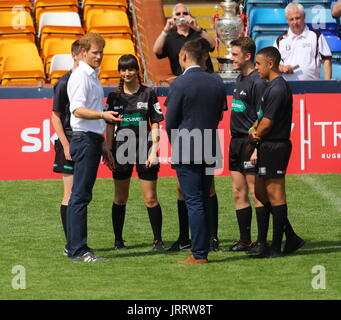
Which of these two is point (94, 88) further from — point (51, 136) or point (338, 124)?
point (338, 124)

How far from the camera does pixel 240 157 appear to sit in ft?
30.8

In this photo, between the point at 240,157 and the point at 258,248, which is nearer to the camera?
the point at 258,248

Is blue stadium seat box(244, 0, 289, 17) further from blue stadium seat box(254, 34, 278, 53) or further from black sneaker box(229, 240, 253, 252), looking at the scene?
black sneaker box(229, 240, 253, 252)

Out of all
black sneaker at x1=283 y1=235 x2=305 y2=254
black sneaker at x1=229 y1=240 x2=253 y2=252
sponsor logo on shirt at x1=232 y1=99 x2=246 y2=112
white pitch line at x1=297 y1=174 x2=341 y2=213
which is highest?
sponsor logo on shirt at x1=232 y1=99 x2=246 y2=112

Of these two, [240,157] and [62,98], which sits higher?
[62,98]

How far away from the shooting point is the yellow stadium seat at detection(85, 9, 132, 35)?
1722 centimetres

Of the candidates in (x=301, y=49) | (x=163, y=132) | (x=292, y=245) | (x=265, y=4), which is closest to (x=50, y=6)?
(x=265, y=4)

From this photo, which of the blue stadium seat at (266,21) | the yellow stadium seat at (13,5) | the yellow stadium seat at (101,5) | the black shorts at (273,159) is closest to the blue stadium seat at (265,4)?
the blue stadium seat at (266,21)

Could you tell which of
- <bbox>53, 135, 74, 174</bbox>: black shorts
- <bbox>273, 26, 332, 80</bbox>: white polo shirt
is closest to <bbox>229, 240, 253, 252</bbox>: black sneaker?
<bbox>53, 135, 74, 174</bbox>: black shorts

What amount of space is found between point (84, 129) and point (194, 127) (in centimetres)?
97

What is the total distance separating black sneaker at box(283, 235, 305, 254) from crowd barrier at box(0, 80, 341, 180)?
173 inches

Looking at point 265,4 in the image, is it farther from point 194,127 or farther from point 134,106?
point 194,127

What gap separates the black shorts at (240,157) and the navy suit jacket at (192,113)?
0.77m
